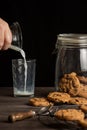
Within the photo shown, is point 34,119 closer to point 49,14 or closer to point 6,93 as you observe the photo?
point 6,93

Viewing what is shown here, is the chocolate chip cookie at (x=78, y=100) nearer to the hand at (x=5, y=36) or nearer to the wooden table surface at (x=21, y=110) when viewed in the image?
the wooden table surface at (x=21, y=110)

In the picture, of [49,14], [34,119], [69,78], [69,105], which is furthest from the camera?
[49,14]

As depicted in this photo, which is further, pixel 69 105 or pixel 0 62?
pixel 0 62

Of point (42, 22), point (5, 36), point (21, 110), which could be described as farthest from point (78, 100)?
point (42, 22)

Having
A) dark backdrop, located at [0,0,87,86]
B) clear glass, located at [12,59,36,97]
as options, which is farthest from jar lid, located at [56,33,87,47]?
dark backdrop, located at [0,0,87,86]

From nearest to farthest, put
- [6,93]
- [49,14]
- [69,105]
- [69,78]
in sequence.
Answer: [69,105]
[69,78]
[6,93]
[49,14]

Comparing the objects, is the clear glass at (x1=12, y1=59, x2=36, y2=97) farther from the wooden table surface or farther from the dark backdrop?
the dark backdrop

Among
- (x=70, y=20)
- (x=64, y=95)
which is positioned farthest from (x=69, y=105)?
(x=70, y=20)
